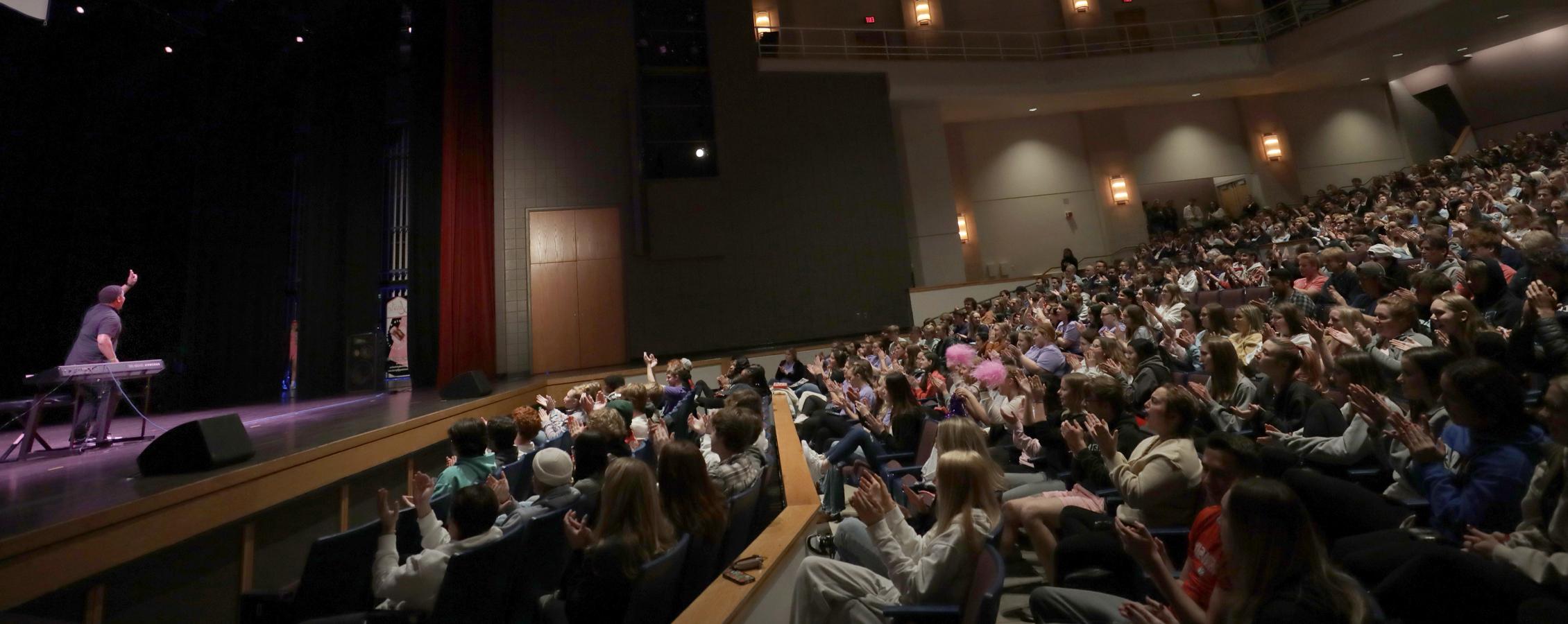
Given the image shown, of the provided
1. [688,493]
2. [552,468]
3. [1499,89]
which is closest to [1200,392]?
[688,493]

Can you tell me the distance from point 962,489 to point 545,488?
1.59 m

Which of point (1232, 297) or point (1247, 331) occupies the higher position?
point (1232, 297)

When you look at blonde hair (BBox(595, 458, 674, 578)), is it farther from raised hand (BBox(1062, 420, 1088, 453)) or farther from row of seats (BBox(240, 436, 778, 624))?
raised hand (BBox(1062, 420, 1088, 453))

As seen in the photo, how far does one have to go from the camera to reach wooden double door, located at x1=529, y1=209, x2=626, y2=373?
8922mm

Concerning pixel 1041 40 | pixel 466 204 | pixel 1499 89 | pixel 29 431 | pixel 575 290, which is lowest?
pixel 29 431

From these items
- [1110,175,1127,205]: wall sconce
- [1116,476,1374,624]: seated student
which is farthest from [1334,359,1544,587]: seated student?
[1110,175,1127,205]: wall sconce

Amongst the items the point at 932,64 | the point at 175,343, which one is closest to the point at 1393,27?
the point at 932,64

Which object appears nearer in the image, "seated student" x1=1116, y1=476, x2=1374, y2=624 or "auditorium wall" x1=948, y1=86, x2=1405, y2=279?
"seated student" x1=1116, y1=476, x2=1374, y2=624

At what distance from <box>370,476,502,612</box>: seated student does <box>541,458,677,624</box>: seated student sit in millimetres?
286

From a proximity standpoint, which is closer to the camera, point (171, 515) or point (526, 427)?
point (171, 515)

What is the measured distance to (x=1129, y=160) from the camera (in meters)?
12.6

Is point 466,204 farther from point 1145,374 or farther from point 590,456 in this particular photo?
point 1145,374

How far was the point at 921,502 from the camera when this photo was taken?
6.75ft

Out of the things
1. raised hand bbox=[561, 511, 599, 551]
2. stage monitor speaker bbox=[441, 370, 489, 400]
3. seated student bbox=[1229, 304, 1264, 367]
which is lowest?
raised hand bbox=[561, 511, 599, 551]
